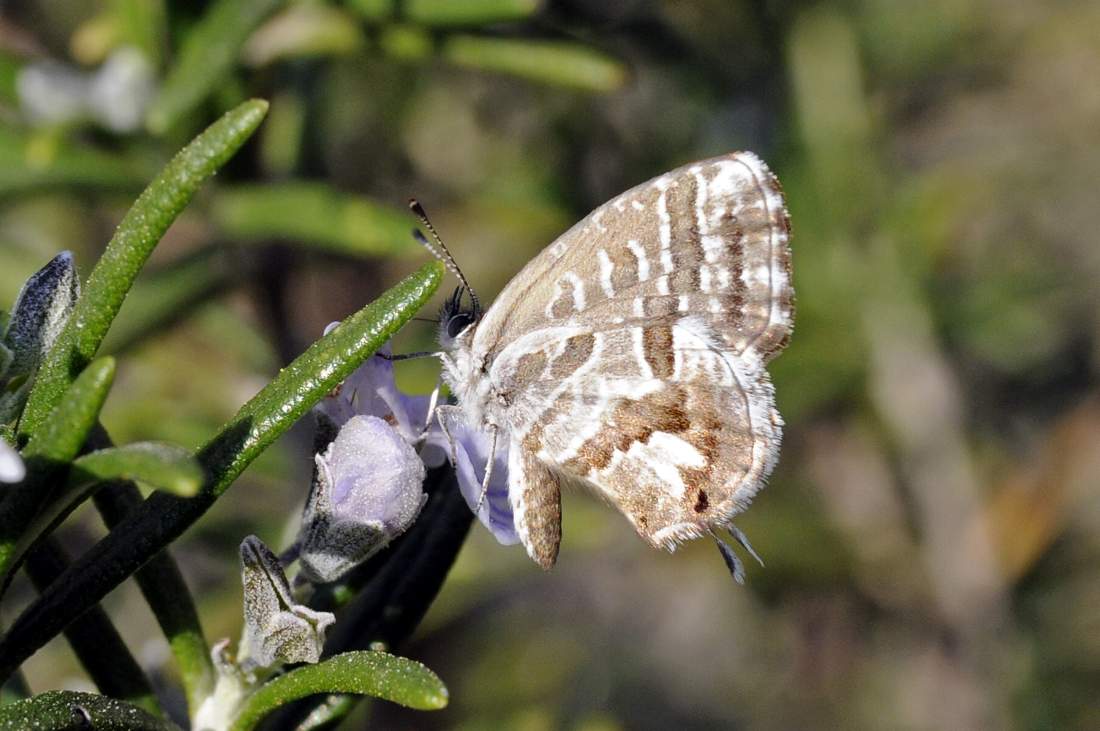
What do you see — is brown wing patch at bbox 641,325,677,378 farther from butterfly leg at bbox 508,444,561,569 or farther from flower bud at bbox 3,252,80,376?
flower bud at bbox 3,252,80,376

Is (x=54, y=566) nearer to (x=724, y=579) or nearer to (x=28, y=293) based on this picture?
(x=28, y=293)

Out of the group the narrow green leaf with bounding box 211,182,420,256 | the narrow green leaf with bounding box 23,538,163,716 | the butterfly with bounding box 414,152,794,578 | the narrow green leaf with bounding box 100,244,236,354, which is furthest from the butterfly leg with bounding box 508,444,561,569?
the narrow green leaf with bounding box 100,244,236,354

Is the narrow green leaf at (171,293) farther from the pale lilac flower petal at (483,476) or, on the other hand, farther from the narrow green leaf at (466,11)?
the pale lilac flower petal at (483,476)

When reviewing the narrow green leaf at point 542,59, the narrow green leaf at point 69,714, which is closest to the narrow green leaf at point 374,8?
the narrow green leaf at point 542,59

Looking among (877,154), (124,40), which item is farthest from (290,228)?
(877,154)

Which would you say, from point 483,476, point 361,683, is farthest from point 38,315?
point 483,476
